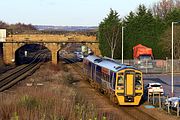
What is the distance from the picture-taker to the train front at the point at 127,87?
Answer: 2898 centimetres

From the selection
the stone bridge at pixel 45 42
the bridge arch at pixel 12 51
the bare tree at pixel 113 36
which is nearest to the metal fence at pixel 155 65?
the bare tree at pixel 113 36

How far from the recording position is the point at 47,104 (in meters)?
16.5

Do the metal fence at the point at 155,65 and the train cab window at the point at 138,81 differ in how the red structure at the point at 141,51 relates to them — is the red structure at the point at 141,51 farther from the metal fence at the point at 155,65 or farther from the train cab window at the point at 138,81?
the train cab window at the point at 138,81

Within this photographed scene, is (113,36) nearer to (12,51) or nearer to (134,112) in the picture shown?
(12,51)

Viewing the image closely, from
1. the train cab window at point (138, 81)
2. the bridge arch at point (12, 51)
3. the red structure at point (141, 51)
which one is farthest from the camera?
the bridge arch at point (12, 51)

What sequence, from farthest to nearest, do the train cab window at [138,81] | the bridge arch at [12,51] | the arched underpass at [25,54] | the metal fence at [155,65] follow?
the arched underpass at [25,54] → the bridge arch at [12,51] → the metal fence at [155,65] → the train cab window at [138,81]

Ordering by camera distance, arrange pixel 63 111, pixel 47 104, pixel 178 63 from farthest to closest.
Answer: pixel 178 63
pixel 47 104
pixel 63 111

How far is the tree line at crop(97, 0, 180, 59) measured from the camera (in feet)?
234

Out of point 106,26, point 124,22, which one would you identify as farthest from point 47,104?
point 124,22

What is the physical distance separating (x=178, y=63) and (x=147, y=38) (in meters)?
11.8

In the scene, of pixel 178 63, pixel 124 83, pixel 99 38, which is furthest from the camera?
pixel 99 38

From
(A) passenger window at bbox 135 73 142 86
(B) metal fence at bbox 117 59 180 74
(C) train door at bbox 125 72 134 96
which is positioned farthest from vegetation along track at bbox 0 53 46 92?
(B) metal fence at bbox 117 59 180 74

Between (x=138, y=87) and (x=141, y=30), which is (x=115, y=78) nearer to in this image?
(x=138, y=87)

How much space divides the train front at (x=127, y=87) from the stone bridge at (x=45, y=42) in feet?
184
